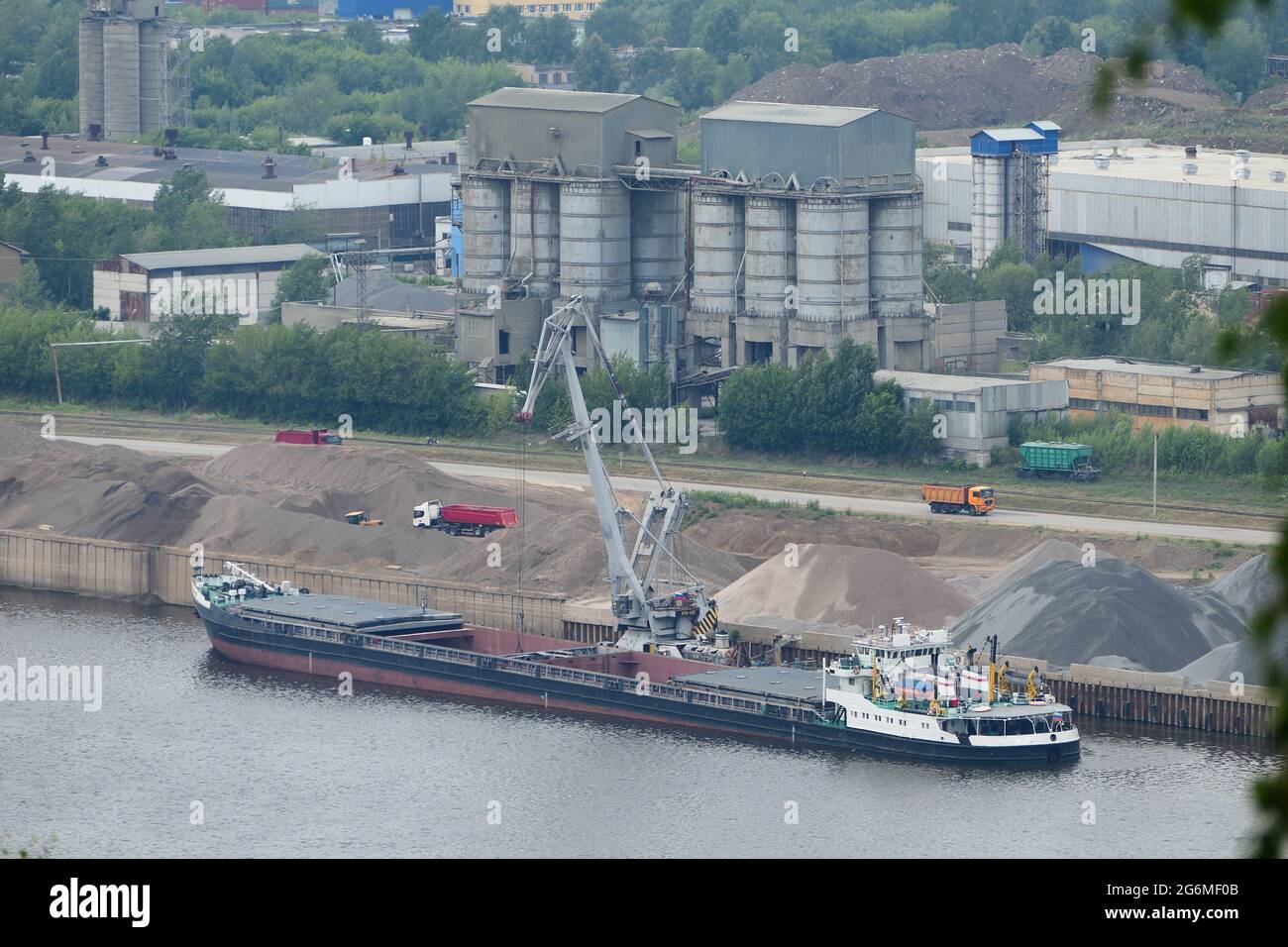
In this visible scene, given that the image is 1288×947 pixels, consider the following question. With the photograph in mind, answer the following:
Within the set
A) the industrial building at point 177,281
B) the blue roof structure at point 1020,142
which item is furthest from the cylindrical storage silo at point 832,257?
the industrial building at point 177,281

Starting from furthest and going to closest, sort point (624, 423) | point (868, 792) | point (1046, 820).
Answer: point (624, 423)
point (868, 792)
point (1046, 820)

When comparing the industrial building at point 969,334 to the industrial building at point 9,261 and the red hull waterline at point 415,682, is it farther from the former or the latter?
the industrial building at point 9,261

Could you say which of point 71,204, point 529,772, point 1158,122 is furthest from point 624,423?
point 1158,122

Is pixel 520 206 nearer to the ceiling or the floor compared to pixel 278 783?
nearer to the ceiling

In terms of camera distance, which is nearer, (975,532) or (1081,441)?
(975,532)

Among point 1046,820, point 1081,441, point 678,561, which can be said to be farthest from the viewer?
point 1081,441

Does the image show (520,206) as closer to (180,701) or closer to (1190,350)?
(1190,350)

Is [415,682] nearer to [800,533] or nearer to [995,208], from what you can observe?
[800,533]
